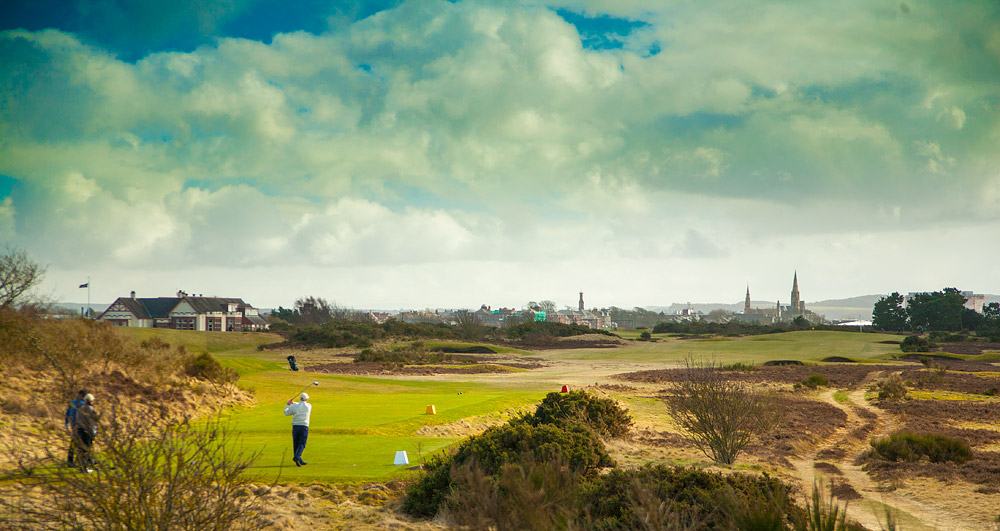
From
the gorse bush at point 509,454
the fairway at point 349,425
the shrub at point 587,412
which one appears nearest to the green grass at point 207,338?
the fairway at point 349,425

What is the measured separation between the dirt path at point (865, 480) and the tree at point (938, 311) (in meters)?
111

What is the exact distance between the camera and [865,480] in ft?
62.3

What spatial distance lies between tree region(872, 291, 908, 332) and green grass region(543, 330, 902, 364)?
97.5 feet

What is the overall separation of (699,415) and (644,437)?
596 centimetres

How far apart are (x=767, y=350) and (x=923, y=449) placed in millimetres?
73353

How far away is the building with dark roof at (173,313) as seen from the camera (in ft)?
342

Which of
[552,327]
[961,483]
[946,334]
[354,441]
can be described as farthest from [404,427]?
[946,334]

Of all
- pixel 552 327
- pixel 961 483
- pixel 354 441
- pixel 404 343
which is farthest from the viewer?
pixel 552 327

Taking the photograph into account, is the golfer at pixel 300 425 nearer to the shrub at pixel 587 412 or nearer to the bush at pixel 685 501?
the shrub at pixel 587 412

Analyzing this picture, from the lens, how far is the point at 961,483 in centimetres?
1786

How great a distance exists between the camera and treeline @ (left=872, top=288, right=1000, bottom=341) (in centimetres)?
12300

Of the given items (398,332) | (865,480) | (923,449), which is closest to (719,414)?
(865,480)

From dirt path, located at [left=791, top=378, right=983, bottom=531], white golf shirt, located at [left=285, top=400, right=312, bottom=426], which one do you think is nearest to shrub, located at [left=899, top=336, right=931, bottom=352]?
dirt path, located at [left=791, top=378, right=983, bottom=531]

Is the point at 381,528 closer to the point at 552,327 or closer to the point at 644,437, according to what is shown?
the point at 644,437
